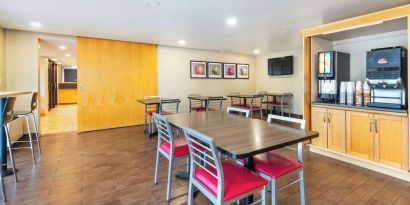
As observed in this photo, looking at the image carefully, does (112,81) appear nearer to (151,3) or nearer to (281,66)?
(151,3)

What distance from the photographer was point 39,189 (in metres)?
2.34

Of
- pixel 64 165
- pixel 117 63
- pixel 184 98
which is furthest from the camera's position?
pixel 184 98

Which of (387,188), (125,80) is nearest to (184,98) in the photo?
(125,80)

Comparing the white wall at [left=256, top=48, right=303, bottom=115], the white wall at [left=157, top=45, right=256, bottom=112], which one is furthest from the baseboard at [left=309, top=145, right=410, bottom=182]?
the white wall at [left=157, top=45, right=256, bottom=112]

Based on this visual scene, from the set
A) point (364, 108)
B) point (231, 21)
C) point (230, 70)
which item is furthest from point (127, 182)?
point (230, 70)

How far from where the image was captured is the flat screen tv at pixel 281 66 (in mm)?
6801

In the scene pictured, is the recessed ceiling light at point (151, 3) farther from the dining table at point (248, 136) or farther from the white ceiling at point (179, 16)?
the dining table at point (248, 136)

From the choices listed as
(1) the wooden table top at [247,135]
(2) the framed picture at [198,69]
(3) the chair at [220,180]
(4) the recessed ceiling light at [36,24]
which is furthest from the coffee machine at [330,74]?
(4) the recessed ceiling light at [36,24]

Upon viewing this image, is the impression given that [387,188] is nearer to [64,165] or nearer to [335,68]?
[335,68]

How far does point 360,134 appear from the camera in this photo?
9.64 ft

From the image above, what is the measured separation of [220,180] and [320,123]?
109 inches

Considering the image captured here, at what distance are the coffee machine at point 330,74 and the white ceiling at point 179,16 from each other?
0.67 meters

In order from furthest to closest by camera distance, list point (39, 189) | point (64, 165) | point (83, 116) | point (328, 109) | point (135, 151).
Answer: point (83, 116), point (135, 151), point (328, 109), point (64, 165), point (39, 189)

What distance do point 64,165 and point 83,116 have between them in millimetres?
2350
